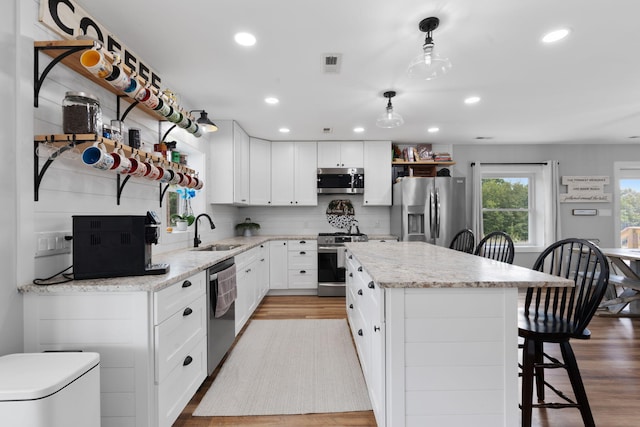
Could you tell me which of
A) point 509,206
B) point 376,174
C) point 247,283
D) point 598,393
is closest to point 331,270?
point 247,283

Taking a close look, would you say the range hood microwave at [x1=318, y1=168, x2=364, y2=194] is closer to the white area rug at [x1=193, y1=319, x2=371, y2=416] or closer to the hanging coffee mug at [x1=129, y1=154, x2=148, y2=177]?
the white area rug at [x1=193, y1=319, x2=371, y2=416]

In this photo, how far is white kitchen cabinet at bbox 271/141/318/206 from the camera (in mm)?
A: 4922

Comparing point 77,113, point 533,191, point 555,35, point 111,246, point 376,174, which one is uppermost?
point 555,35

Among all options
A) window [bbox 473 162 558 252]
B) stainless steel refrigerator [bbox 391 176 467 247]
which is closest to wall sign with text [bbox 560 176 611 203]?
window [bbox 473 162 558 252]

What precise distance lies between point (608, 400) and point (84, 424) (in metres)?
2.86

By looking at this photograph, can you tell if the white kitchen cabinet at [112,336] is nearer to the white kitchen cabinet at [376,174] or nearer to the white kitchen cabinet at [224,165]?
the white kitchen cabinet at [224,165]

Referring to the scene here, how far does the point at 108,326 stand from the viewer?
141 centimetres

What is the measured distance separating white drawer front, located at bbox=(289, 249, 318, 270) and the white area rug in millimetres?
1510

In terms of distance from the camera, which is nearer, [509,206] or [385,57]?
[385,57]

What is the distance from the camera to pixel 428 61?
6.12ft

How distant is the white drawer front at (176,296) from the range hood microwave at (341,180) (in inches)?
120

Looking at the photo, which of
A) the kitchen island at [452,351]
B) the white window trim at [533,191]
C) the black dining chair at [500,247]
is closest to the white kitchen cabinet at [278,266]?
the black dining chair at [500,247]

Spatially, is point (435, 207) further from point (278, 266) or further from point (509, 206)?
point (278, 266)

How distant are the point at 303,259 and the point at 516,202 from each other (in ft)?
12.6
